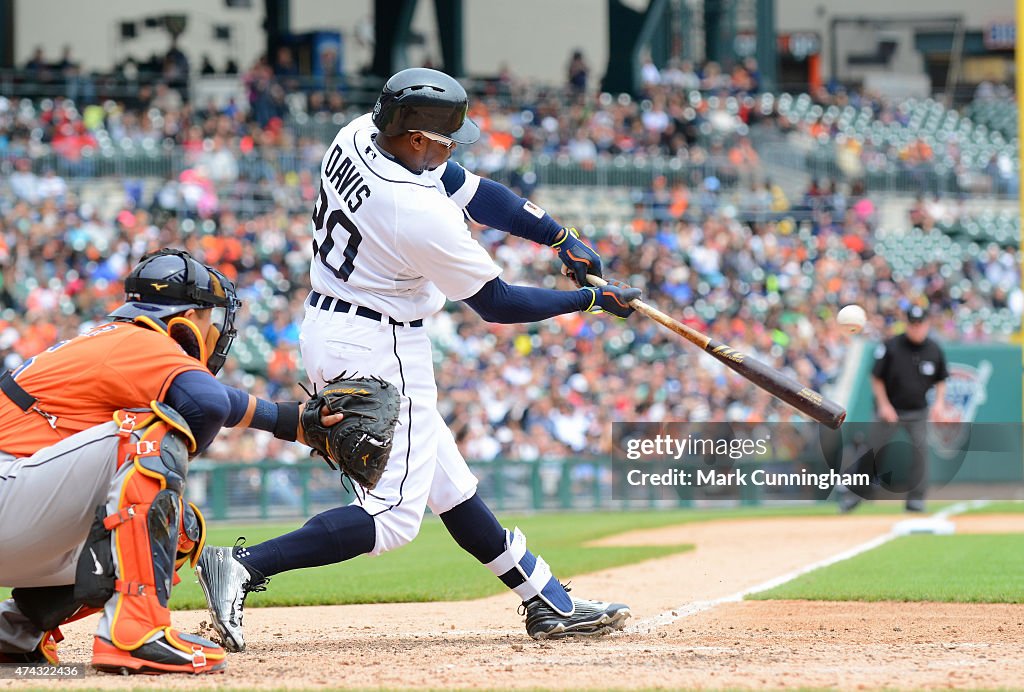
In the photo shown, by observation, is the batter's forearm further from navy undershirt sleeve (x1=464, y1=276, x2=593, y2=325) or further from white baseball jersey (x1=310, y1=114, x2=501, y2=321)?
navy undershirt sleeve (x1=464, y1=276, x2=593, y2=325)

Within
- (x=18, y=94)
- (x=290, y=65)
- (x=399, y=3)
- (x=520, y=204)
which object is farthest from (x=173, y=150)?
(x=520, y=204)

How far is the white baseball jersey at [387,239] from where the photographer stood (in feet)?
16.2

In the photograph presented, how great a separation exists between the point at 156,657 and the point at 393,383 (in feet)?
4.12

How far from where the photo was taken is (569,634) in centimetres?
546

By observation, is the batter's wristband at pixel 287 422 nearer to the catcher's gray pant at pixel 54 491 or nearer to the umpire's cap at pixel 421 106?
the catcher's gray pant at pixel 54 491

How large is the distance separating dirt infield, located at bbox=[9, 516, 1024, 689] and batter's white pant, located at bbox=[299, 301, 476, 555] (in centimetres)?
51

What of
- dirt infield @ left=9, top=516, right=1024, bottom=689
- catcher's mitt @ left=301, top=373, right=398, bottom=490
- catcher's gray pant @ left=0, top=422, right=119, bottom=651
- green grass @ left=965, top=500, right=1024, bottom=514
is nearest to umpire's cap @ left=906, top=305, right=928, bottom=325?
green grass @ left=965, top=500, right=1024, bottom=514

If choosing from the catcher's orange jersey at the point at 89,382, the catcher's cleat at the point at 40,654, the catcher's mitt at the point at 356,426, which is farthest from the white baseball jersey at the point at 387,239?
the catcher's cleat at the point at 40,654

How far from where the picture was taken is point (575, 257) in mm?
5484

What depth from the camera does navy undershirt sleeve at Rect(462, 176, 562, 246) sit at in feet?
18.2

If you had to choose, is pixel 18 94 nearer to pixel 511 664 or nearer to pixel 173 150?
pixel 173 150

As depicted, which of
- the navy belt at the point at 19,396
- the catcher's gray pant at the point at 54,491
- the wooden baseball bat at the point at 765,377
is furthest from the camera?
the wooden baseball bat at the point at 765,377

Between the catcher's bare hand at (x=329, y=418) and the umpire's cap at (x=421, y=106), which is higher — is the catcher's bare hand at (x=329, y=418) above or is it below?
below

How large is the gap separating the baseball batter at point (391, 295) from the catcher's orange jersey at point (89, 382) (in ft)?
2.44
